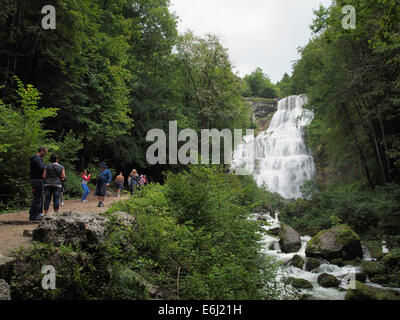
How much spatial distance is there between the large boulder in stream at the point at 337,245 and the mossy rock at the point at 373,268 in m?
1.20

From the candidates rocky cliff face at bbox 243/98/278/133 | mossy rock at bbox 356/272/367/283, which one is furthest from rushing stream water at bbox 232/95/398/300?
mossy rock at bbox 356/272/367/283

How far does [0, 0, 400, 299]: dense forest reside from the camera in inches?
209

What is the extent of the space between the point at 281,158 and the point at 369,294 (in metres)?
25.8

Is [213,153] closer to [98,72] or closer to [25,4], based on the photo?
[98,72]

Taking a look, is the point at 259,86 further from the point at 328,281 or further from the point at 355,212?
the point at 328,281

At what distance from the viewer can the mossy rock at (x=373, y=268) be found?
9961 millimetres

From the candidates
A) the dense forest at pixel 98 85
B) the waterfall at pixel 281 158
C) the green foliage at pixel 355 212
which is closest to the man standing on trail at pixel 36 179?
the dense forest at pixel 98 85

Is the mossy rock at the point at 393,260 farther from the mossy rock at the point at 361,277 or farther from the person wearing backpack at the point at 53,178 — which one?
the person wearing backpack at the point at 53,178

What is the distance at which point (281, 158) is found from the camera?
33094mm

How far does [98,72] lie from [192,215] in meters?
13.3

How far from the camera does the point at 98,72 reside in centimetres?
1670

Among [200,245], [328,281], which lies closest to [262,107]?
[328,281]

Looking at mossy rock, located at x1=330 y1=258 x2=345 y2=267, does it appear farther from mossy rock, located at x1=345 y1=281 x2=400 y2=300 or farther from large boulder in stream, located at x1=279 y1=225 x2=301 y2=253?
mossy rock, located at x1=345 y1=281 x2=400 y2=300

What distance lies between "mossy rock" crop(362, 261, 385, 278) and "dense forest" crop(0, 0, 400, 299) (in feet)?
0.57
